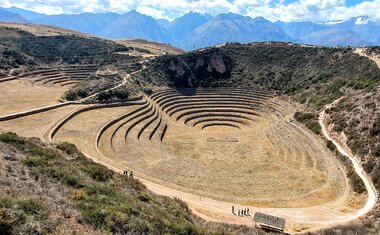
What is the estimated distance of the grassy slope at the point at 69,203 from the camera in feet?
40.3

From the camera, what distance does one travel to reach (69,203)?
14.9 meters

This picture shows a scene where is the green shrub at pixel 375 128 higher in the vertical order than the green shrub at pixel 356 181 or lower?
higher

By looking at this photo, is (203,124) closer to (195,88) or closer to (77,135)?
(195,88)

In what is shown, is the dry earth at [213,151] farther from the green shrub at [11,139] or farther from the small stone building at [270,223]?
the green shrub at [11,139]

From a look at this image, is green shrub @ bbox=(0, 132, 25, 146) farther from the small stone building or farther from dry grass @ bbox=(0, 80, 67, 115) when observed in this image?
dry grass @ bbox=(0, 80, 67, 115)

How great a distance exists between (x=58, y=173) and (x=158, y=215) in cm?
650

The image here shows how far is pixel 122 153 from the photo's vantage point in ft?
128

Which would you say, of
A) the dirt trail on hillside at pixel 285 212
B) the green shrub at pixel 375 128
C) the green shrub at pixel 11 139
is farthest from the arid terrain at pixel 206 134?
the green shrub at pixel 11 139

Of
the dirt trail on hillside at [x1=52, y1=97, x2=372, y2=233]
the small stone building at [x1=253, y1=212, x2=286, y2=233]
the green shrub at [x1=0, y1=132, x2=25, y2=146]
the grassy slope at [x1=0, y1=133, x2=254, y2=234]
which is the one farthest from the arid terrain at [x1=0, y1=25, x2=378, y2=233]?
the green shrub at [x1=0, y1=132, x2=25, y2=146]

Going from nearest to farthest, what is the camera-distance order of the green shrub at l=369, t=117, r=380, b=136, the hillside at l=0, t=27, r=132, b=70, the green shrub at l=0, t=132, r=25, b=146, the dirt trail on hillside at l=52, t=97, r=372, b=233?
the green shrub at l=0, t=132, r=25, b=146 → the dirt trail on hillside at l=52, t=97, r=372, b=233 → the green shrub at l=369, t=117, r=380, b=136 → the hillside at l=0, t=27, r=132, b=70

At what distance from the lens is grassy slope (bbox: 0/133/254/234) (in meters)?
12.3

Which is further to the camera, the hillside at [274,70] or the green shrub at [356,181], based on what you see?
the hillside at [274,70]

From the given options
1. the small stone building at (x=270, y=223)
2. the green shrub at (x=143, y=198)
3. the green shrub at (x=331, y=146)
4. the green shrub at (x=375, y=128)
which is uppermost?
the green shrub at (x=375, y=128)

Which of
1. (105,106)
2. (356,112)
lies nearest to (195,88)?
(105,106)
